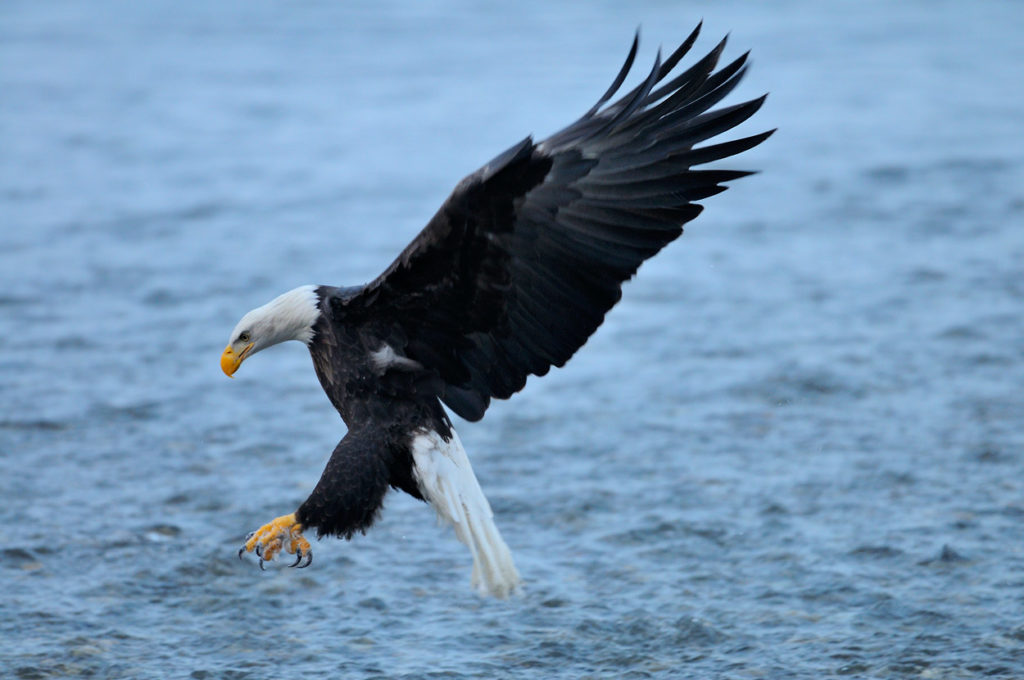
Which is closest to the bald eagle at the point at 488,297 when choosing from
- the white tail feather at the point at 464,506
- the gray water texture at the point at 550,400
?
the white tail feather at the point at 464,506

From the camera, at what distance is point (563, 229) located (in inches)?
178

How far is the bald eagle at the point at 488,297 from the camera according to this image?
4.40 meters

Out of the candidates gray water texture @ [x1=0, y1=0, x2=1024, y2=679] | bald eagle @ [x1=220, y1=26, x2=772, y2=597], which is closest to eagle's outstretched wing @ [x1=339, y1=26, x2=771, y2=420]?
bald eagle @ [x1=220, y1=26, x2=772, y2=597]

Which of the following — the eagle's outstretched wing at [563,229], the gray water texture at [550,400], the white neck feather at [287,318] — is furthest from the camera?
the gray water texture at [550,400]

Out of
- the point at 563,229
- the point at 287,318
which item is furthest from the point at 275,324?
the point at 563,229

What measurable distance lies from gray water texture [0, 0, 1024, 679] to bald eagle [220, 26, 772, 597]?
24.1 inches

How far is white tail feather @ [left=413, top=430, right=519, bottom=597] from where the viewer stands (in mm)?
4637

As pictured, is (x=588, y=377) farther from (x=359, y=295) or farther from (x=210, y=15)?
(x=210, y=15)

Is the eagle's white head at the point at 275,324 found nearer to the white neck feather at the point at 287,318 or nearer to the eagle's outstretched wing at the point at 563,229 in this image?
the white neck feather at the point at 287,318

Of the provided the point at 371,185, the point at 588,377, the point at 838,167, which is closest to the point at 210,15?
the point at 371,185

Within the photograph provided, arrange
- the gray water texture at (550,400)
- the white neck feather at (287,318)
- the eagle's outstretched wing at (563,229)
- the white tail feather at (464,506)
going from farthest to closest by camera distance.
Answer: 1. the gray water texture at (550,400)
2. the white neck feather at (287,318)
3. the white tail feather at (464,506)
4. the eagle's outstretched wing at (563,229)

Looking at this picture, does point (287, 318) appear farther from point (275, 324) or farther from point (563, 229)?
point (563, 229)

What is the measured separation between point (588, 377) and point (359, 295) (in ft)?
9.68

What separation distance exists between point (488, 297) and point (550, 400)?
271 centimetres
